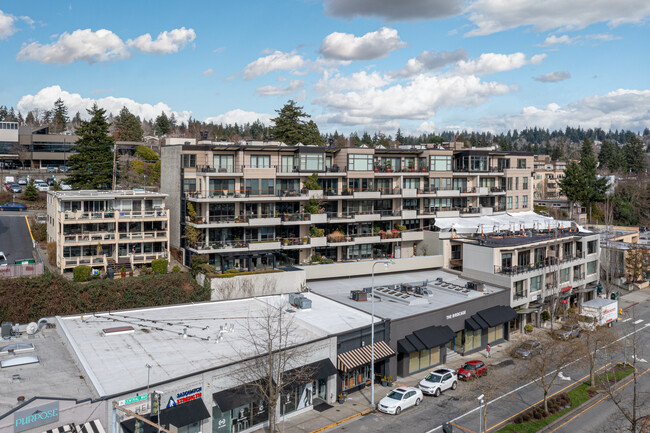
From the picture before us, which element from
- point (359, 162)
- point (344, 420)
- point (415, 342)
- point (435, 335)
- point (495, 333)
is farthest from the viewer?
point (359, 162)

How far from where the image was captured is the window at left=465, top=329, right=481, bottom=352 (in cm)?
5019

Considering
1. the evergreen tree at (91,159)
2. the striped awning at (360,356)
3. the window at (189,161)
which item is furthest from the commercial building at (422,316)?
the evergreen tree at (91,159)

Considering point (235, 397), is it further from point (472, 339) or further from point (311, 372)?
point (472, 339)

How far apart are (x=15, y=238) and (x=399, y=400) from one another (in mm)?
51814

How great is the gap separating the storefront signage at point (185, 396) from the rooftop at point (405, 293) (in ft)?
60.3

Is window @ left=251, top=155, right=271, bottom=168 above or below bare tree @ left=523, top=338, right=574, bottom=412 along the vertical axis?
above

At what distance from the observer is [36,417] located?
25094mm

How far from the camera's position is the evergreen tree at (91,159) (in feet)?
250

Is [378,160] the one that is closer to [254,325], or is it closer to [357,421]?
[254,325]

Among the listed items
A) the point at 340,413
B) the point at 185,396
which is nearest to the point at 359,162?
the point at 340,413

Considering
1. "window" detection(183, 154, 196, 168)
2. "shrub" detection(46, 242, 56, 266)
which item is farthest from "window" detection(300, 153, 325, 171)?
"shrub" detection(46, 242, 56, 266)

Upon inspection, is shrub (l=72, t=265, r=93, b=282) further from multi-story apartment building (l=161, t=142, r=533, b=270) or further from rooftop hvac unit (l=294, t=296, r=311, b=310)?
rooftop hvac unit (l=294, t=296, r=311, b=310)

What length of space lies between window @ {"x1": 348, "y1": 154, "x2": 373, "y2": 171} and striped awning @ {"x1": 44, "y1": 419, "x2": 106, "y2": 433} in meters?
47.8

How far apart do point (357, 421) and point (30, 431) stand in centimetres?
1947
